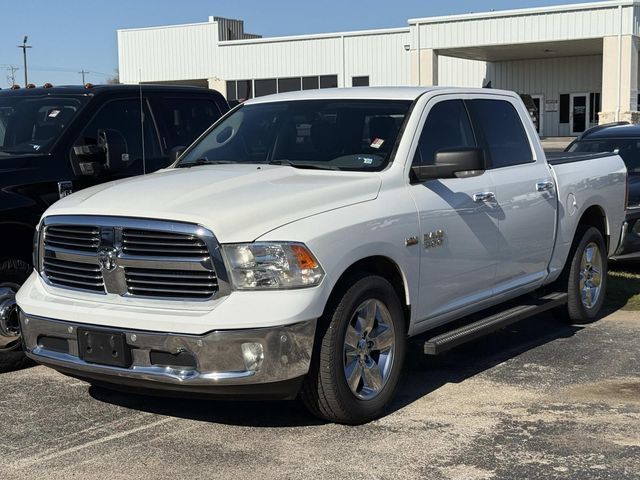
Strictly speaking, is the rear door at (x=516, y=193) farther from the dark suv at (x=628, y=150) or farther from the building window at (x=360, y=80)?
the building window at (x=360, y=80)

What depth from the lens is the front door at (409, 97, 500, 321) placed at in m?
5.55

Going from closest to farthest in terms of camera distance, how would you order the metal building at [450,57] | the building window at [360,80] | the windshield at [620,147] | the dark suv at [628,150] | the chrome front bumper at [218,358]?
the chrome front bumper at [218,358] < the dark suv at [628,150] < the windshield at [620,147] < the metal building at [450,57] < the building window at [360,80]

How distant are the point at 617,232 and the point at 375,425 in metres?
4.12

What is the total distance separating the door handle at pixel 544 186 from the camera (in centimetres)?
679

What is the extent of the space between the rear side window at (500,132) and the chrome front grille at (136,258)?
8.75ft

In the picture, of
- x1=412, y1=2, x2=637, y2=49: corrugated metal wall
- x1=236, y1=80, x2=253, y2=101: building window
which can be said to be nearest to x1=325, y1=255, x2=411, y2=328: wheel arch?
x1=412, y1=2, x2=637, y2=49: corrugated metal wall

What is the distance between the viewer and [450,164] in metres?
5.53

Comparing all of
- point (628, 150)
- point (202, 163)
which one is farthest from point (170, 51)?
point (202, 163)

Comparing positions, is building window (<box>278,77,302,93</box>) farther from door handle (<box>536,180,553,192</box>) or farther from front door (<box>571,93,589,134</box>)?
door handle (<box>536,180,553,192</box>)

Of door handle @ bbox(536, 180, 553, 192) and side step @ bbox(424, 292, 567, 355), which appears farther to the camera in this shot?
door handle @ bbox(536, 180, 553, 192)

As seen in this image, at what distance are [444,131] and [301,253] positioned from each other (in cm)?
194

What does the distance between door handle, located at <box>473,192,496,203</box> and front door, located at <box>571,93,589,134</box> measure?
137ft

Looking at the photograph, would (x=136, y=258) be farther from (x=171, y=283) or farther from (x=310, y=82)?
(x=310, y=82)

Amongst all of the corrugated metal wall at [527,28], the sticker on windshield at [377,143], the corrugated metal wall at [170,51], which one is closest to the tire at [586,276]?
the sticker on windshield at [377,143]
